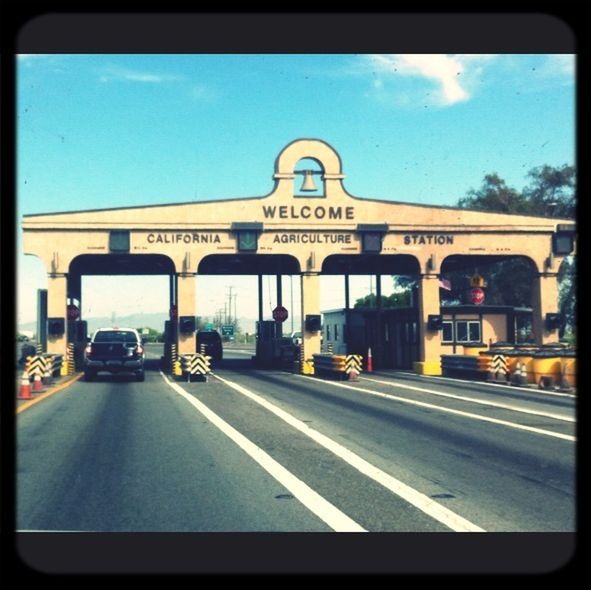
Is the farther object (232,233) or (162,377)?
(232,233)

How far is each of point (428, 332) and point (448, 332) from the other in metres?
3.11

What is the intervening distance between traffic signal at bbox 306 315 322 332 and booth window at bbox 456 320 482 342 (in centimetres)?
809

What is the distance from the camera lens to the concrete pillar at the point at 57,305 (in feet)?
115

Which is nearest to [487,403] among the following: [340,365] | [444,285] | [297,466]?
[297,466]

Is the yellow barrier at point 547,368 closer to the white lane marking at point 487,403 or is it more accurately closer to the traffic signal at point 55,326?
the white lane marking at point 487,403

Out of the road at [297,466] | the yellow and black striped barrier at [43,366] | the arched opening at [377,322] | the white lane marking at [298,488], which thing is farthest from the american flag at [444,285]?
the white lane marking at [298,488]

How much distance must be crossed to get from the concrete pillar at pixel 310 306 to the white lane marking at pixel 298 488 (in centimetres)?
2065

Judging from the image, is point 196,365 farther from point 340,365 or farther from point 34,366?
point 34,366

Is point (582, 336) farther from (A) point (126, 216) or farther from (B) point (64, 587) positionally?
(A) point (126, 216)

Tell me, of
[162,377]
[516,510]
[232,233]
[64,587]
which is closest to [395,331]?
[232,233]

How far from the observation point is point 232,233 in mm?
36312

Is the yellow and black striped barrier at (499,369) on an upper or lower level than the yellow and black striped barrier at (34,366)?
lower

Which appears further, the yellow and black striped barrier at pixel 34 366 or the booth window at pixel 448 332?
the booth window at pixel 448 332

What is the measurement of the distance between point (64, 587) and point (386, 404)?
15349mm
